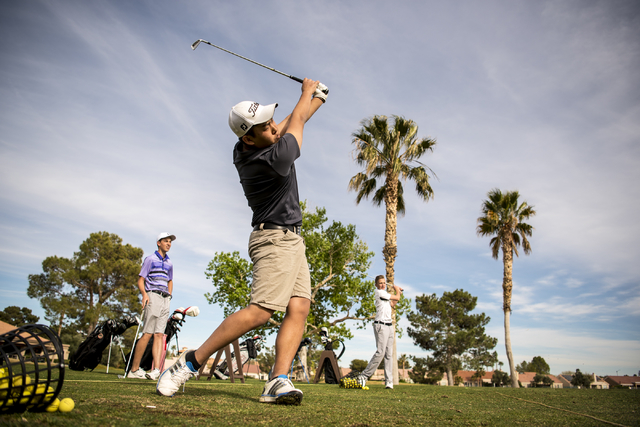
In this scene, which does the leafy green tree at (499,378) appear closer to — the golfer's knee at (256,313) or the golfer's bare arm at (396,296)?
the golfer's bare arm at (396,296)

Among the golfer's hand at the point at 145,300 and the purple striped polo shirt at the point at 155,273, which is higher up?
the purple striped polo shirt at the point at 155,273

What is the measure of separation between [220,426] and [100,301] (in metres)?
41.1

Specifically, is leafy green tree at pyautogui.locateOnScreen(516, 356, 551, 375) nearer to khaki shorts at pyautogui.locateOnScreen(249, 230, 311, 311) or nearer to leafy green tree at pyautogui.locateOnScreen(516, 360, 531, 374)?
leafy green tree at pyautogui.locateOnScreen(516, 360, 531, 374)

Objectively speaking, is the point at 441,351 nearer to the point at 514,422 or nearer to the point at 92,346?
the point at 92,346

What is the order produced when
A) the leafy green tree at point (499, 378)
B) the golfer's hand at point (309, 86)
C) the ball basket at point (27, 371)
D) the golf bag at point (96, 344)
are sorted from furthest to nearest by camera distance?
the leafy green tree at point (499, 378)
the golf bag at point (96, 344)
the golfer's hand at point (309, 86)
the ball basket at point (27, 371)

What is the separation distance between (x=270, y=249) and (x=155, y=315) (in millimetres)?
4371

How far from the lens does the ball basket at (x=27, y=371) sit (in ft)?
4.82

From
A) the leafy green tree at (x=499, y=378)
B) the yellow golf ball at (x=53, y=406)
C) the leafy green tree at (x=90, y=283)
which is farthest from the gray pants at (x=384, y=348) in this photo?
the leafy green tree at (x=499, y=378)

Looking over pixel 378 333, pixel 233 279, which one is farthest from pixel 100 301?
pixel 378 333

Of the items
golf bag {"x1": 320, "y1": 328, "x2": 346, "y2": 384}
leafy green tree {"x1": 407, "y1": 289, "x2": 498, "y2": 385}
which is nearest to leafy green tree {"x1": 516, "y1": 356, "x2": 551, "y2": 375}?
leafy green tree {"x1": 407, "y1": 289, "x2": 498, "y2": 385}

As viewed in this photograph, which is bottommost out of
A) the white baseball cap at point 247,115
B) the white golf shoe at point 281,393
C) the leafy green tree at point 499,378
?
the leafy green tree at point 499,378

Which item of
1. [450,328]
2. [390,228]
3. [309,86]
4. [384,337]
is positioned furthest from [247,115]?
[450,328]

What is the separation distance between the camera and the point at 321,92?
3.41m

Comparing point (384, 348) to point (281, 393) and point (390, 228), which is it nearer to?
point (281, 393)
